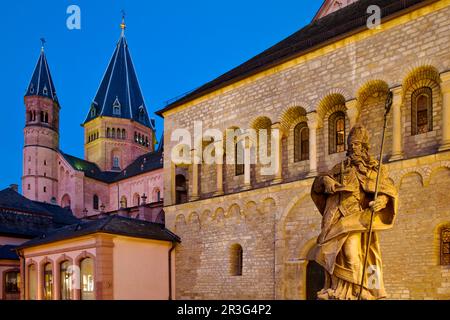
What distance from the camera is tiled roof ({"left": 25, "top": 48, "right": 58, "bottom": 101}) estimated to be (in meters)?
65.8

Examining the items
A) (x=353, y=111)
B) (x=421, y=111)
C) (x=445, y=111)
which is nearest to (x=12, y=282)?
(x=353, y=111)

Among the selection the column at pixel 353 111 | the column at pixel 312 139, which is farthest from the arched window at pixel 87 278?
the column at pixel 353 111

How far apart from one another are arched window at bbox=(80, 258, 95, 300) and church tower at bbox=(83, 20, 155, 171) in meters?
45.1

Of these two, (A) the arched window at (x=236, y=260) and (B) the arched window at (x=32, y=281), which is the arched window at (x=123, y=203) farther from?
(A) the arched window at (x=236, y=260)

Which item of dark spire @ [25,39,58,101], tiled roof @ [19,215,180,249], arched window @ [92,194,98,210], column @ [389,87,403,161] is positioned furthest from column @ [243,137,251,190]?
dark spire @ [25,39,58,101]

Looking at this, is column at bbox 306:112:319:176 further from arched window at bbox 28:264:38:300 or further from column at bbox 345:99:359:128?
arched window at bbox 28:264:38:300

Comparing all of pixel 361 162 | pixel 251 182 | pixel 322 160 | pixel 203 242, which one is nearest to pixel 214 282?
pixel 203 242

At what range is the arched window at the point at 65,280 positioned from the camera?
74.3 ft

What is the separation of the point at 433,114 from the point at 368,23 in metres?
3.94

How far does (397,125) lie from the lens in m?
15.1

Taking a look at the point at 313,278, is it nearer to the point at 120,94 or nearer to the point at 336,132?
the point at 336,132

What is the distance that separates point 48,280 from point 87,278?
4.17m

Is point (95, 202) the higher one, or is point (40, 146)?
point (40, 146)

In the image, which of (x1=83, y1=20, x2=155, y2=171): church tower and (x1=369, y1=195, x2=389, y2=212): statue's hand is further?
(x1=83, y1=20, x2=155, y2=171): church tower
